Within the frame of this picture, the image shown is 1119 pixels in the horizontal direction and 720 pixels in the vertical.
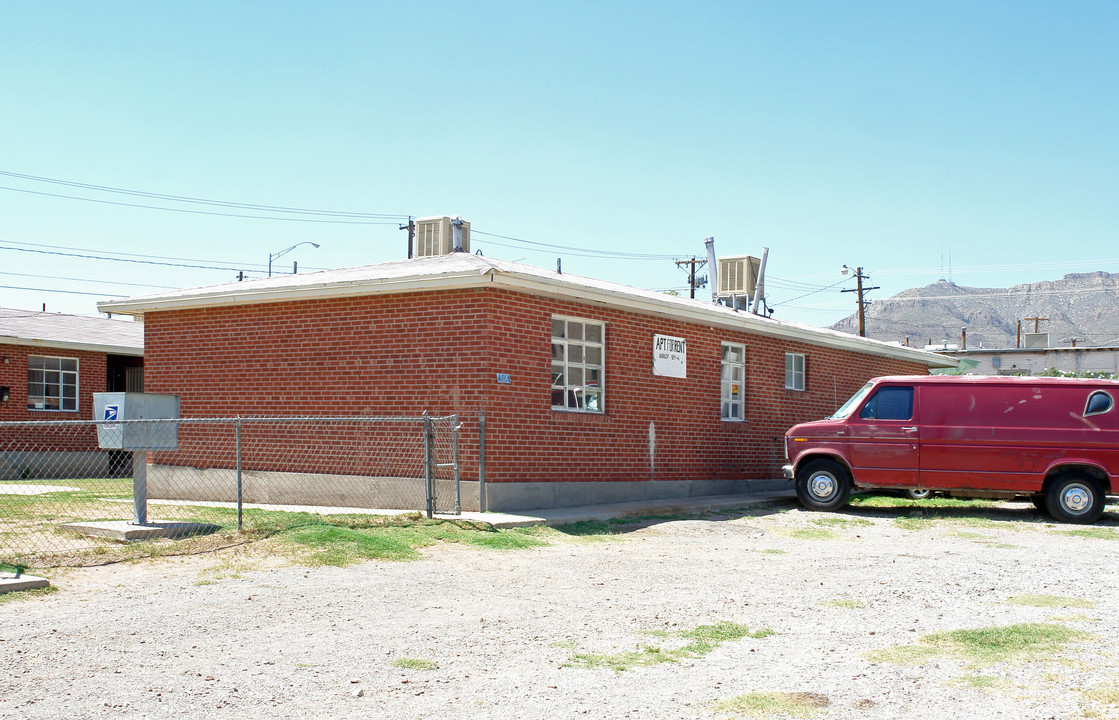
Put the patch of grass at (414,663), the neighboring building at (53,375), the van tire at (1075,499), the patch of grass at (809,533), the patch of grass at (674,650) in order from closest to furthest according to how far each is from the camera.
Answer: the patch of grass at (414,663) → the patch of grass at (674,650) → the patch of grass at (809,533) → the van tire at (1075,499) → the neighboring building at (53,375)

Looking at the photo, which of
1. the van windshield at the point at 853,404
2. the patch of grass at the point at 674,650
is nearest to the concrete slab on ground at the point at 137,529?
the patch of grass at the point at 674,650

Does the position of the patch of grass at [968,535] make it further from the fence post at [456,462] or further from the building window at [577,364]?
the fence post at [456,462]

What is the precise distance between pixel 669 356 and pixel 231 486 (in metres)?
7.37

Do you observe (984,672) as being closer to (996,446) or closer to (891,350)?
(996,446)

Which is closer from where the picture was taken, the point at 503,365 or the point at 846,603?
the point at 846,603

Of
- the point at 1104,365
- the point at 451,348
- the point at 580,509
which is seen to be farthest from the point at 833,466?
the point at 1104,365

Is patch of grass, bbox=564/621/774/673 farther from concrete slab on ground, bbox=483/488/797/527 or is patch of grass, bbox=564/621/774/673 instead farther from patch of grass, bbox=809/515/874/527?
patch of grass, bbox=809/515/874/527

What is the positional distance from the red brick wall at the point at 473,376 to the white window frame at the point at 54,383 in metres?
8.59

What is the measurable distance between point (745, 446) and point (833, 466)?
11.0 ft

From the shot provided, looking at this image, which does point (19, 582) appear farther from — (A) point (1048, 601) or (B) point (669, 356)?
(B) point (669, 356)

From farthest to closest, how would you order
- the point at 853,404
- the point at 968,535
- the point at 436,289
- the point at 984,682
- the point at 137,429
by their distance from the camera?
the point at 853,404
the point at 436,289
the point at 968,535
the point at 137,429
the point at 984,682

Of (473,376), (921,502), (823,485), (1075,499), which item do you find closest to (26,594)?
A: (473,376)

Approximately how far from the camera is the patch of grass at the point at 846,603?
312 inches

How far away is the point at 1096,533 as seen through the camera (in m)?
13.5
